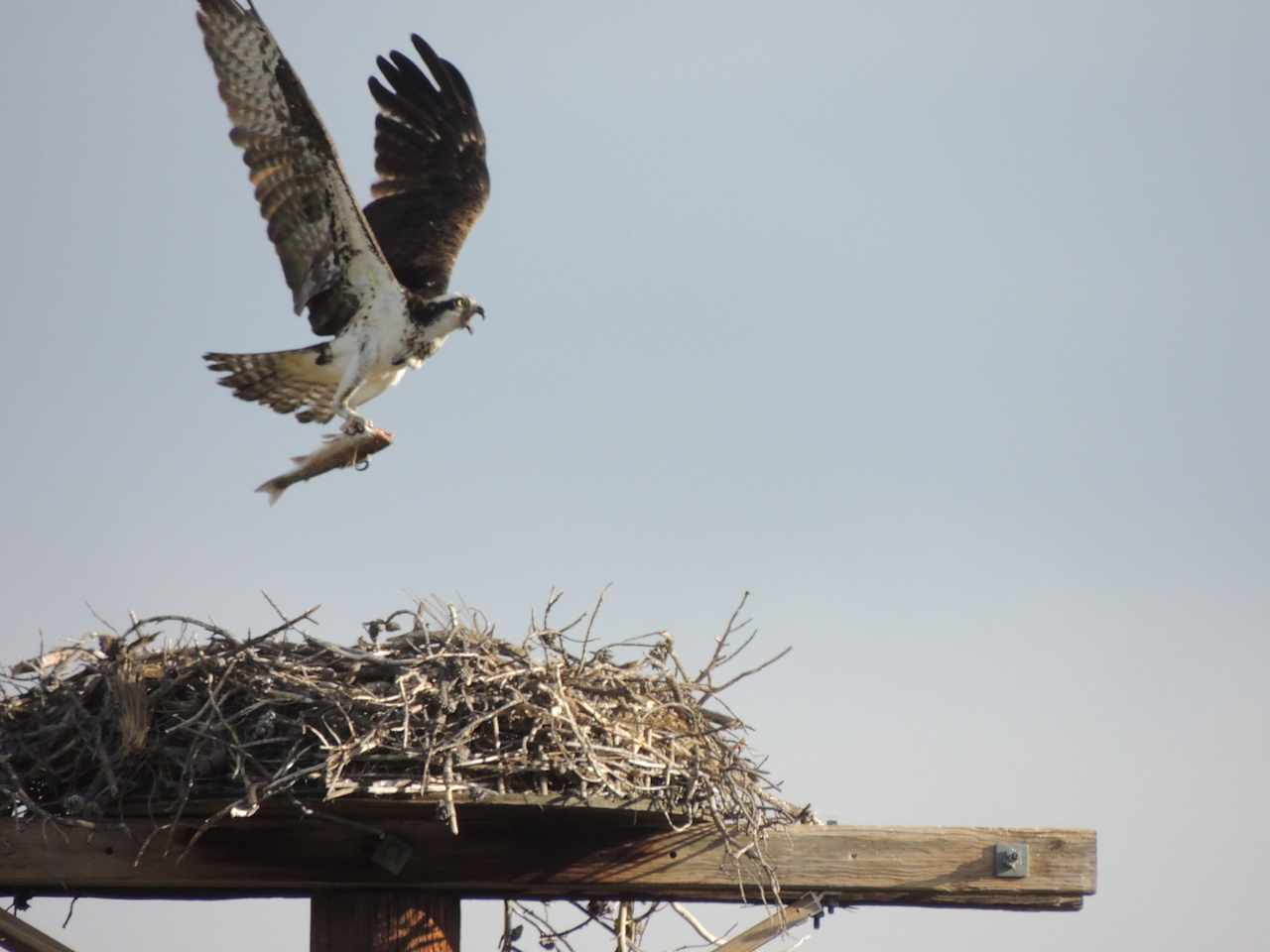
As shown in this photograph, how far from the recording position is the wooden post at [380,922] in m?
4.63

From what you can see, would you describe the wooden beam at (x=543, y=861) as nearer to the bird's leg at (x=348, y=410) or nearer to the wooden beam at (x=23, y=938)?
the wooden beam at (x=23, y=938)

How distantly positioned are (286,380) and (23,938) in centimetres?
367

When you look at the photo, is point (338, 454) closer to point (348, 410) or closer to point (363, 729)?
point (348, 410)

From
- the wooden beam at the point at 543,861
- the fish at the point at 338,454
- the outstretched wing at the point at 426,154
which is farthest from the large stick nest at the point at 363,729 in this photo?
the outstretched wing at the point at 426,154

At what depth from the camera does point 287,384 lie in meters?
7.84

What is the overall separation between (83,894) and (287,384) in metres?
3.44

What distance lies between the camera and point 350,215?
706cm

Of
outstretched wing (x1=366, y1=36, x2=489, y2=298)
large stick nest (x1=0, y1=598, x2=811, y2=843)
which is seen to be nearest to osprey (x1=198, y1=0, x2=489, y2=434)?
outstretched wing (x1=366, y1=36, x2=489, y2=298)

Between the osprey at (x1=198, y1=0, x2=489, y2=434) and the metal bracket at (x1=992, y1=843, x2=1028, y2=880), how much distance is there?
323 centimetres

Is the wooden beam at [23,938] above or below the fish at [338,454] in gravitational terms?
below

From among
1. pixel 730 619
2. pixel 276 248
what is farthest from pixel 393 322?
pixel 730 619

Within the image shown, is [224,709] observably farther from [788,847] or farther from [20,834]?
[788,847]

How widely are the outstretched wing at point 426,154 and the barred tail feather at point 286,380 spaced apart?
0.86 meters

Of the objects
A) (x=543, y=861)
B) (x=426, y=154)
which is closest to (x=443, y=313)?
(x=426, y=154)
